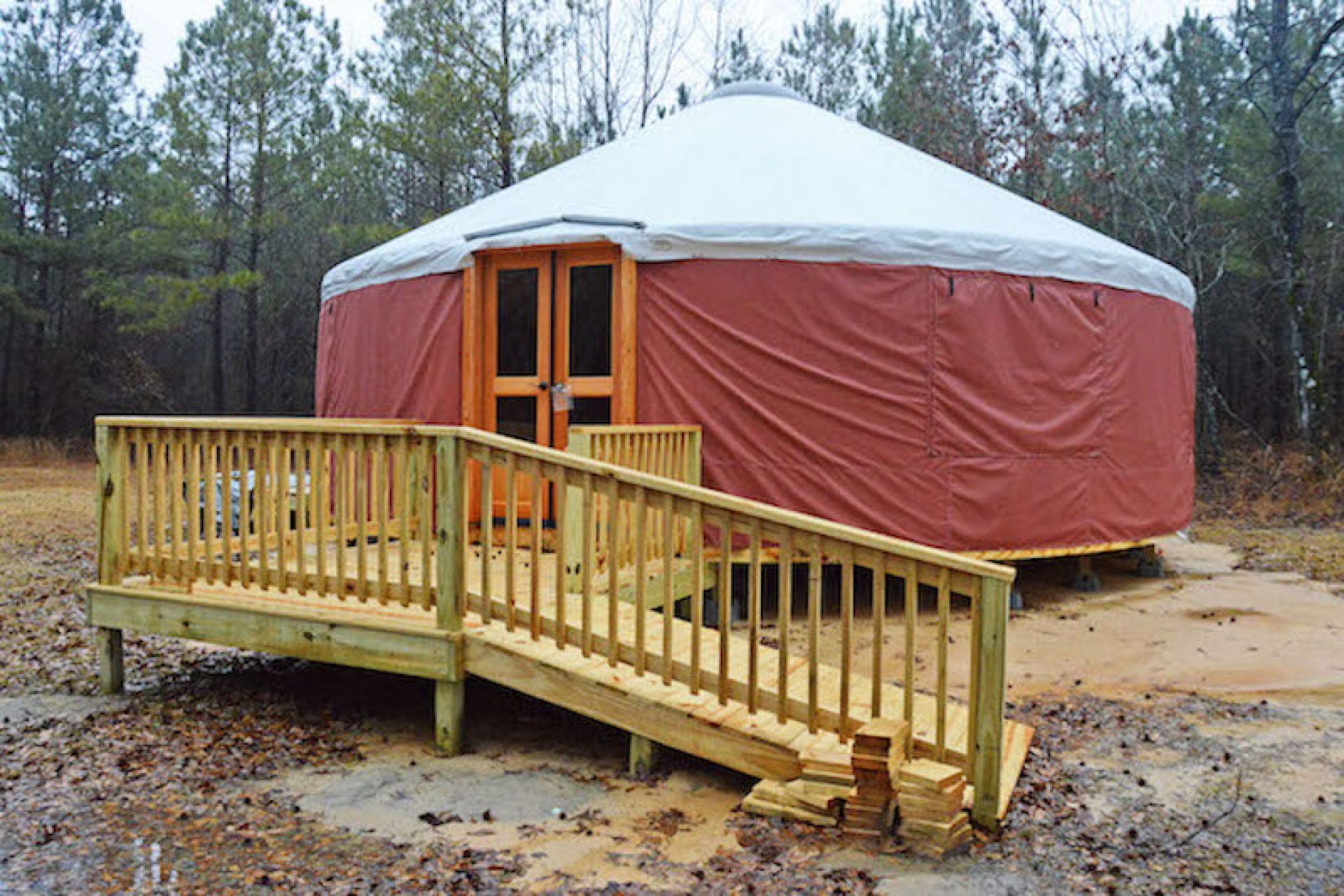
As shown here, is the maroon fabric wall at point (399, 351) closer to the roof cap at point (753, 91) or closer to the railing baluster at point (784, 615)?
the roof cap at point (753, 91)

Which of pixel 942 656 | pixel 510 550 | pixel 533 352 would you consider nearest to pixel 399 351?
pixel 533 352

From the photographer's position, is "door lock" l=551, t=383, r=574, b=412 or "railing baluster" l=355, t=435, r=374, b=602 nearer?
"railing baluster" l=355, t=435, r=374, b=602

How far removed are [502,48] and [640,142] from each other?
27.5 ft

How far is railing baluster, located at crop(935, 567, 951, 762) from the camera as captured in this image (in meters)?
2.92

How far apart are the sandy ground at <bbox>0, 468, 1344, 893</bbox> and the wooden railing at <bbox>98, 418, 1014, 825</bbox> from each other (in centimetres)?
36

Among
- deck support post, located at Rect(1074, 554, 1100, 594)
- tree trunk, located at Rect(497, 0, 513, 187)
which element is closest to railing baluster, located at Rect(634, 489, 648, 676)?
deck support post, located at Rect(1074, 554, 1100, 594)

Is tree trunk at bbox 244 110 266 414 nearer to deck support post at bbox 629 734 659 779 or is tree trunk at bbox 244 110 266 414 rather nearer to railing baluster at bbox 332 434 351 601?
railing baluster at bbox 332 434 351 601

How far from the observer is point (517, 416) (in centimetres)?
616

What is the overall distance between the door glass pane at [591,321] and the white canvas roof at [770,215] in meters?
0.27

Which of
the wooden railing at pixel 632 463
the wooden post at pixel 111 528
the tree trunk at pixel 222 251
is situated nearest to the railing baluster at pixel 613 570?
the wooden railing at pixel 632 463

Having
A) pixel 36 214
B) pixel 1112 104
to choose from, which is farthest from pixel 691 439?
pixel 36 214

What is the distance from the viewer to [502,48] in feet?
48.2

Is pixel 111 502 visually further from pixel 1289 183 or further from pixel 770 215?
pixel 1289 183

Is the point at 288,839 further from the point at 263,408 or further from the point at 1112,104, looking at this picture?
the point at 263,408
